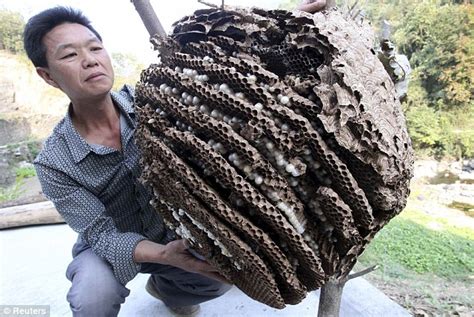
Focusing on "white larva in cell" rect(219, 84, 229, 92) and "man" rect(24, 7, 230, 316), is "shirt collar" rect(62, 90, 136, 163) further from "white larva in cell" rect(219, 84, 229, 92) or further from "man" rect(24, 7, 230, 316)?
"white larva in cell" rect(219, 84, 229, 92)

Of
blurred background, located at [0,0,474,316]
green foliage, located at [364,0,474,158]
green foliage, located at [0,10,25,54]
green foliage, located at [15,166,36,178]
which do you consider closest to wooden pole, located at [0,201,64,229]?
blurred background, located at [0,0,474,316]

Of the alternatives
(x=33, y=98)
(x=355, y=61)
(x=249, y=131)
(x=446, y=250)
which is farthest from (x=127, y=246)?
(x=33, y=98)

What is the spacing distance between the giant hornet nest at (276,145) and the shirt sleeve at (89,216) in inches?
10.2

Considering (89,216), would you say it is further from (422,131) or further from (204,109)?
(422,131)

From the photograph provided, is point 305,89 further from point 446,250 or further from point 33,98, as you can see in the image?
point 33,98

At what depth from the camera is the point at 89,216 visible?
0.76m

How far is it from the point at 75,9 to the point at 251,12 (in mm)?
403

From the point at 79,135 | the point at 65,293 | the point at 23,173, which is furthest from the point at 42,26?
the point at 23,173

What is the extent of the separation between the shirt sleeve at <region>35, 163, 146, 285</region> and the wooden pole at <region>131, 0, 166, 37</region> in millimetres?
407

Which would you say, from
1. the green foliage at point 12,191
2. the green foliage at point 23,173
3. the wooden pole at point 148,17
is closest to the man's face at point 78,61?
the wooden pole at point 148,17

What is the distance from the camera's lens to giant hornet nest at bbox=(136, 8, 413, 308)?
1.51 ft

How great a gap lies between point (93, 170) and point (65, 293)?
2.63 feet

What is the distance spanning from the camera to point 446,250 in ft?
8.07

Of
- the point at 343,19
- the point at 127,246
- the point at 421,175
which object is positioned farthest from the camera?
the point at 421,175
